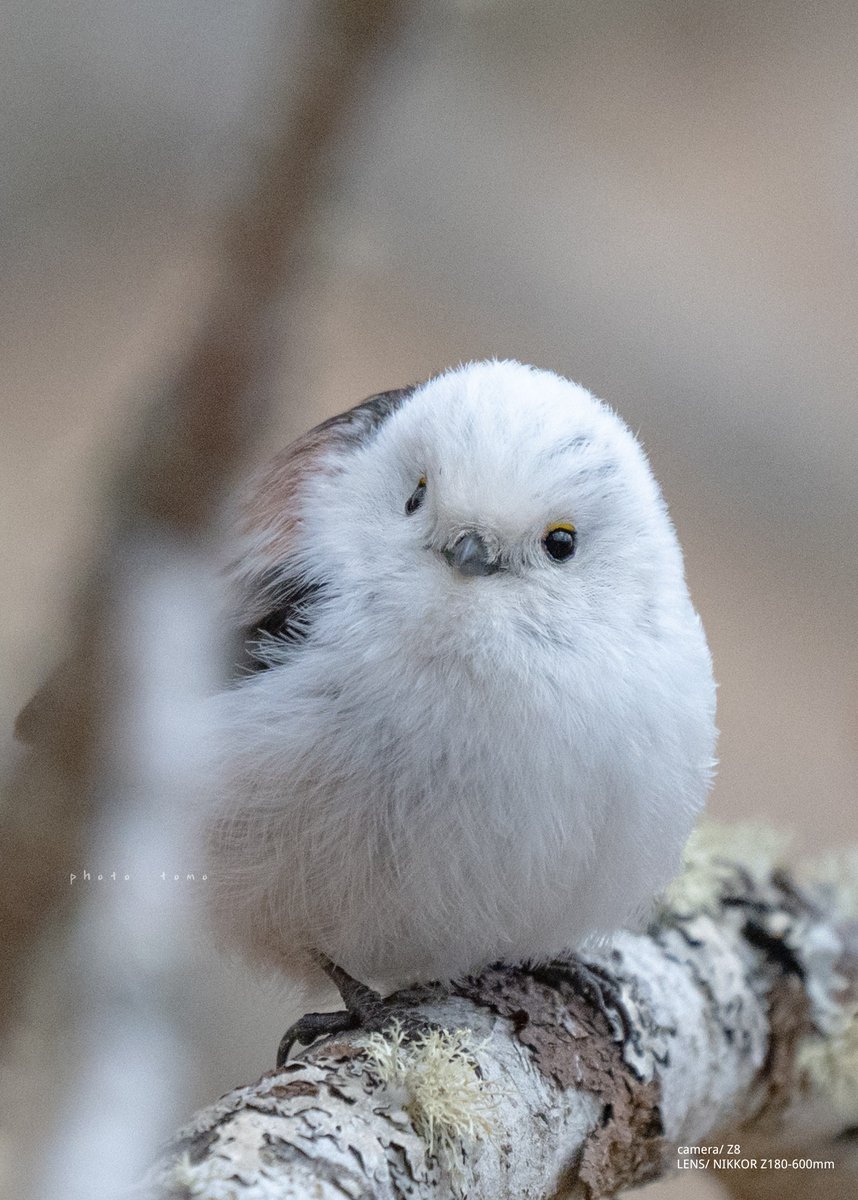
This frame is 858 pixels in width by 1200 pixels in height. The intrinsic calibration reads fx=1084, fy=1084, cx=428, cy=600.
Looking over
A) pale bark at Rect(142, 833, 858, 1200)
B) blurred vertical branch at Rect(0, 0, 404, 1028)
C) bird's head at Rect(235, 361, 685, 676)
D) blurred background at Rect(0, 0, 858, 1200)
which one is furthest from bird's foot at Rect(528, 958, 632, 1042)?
blurred vertical branch at Rect(0, 0, 404, 1028)

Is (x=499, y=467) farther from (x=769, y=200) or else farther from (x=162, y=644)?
(x=769, y=200)

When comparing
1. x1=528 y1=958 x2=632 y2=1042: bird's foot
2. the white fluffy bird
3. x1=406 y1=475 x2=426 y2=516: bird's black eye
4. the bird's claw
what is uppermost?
x1=406 y1=475 x2=426 y2=516: bird's black eye

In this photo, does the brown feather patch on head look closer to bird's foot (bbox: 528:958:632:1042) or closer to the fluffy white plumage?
the fluffy white plumage

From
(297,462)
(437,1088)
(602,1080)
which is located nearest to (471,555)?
(297,462)

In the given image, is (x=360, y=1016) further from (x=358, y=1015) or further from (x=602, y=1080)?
(x=602, y=1080)

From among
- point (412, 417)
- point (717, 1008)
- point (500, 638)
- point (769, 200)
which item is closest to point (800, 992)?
point (717, 1008)

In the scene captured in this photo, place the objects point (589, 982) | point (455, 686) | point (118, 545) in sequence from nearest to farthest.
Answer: point (118, 545)
point (455, 686)
point (589, 982)

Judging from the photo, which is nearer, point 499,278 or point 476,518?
point 476,518

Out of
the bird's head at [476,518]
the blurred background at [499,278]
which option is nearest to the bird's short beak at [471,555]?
the bird's head at [476,518]
